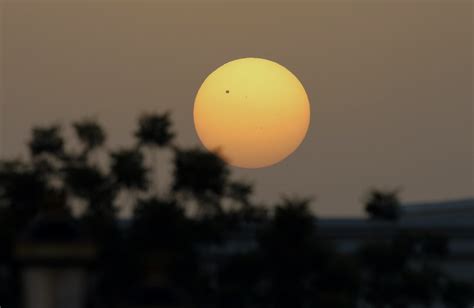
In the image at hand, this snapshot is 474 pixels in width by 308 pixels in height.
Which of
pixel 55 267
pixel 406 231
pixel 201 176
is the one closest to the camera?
pixel 55 267

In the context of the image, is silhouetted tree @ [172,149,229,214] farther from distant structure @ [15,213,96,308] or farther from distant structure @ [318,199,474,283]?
distant structure @ [15,213,96,308]

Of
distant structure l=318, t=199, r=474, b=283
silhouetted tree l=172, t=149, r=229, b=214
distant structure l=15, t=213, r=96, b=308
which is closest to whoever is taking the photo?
distant structure l=15, t=213, r=96, b=308

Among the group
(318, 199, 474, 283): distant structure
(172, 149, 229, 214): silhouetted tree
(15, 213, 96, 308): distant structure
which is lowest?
(15, 213, 96, 308): distant structure

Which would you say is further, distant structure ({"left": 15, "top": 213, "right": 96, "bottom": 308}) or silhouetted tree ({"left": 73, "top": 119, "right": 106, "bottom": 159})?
silhouetted tree ({"left": 73, "top": 119, "right": 106, "bottom": 159})

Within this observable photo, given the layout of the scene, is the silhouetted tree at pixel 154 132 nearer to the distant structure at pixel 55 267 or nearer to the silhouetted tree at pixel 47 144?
the silhouetted tree at pixel 47 144

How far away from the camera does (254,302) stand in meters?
48.3

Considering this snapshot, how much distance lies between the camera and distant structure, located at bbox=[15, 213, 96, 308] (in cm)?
1431

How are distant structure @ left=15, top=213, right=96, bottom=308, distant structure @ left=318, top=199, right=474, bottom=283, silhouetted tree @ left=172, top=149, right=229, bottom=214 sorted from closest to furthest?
distant structure @ left=15, top=213, right=96, bottom=308, silhouetted tree @ left=172, top=149, right=229, bottom=214, distant structure @ left=318, top=199, right=474, bottom=283

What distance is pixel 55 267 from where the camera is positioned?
14.4 m

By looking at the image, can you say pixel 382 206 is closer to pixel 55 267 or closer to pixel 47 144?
pixel 47 144

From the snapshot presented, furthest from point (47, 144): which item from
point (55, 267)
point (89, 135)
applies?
point (55, 267)

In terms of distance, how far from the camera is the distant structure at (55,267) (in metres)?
14.3

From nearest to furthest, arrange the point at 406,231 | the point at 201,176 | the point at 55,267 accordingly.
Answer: the point at 55,267, the point at 201,176, the point at 406,231

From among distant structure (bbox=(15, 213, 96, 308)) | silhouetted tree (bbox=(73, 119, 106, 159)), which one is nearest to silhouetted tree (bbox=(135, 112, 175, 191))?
silhouetted tree (bbox=(73, 119, 106, 159))
